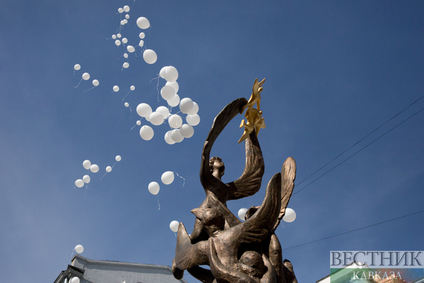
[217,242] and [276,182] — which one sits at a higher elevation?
[276,182]

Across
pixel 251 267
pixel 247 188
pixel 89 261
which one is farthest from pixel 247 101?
pixel 89 261

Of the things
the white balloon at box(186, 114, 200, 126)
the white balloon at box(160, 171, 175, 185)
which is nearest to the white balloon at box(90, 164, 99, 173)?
the white balloon at box(160, 171, 175, 185)

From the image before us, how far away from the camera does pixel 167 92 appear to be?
5941 mm

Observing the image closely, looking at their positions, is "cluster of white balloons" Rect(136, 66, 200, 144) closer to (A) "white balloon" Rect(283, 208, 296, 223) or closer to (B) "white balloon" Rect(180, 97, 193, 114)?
(B) "white balloon" Rect(180, 97, 193, 114)

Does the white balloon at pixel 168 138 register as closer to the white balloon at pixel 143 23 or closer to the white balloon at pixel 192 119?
the white balloon at pixel 192 119

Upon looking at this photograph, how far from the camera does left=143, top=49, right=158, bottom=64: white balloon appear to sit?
670 centimetres

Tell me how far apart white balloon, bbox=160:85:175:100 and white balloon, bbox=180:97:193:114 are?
269 mm

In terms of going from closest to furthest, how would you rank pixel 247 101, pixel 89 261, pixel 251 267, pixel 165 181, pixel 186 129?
pixel 251 267 < pixel 247 101 < pixel 186 129 < pixel 165 181 < pixel 89 261

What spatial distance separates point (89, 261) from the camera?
13.1m

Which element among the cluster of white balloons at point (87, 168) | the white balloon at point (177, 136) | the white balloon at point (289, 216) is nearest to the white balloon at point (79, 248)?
the cluster of white balloons at point (87, 168)

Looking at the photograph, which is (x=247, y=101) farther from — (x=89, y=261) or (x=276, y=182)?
(x=89, y=261)

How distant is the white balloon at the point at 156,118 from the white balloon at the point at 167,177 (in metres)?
0.93

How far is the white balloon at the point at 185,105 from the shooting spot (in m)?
5.86

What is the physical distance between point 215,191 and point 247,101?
4.40 ft
